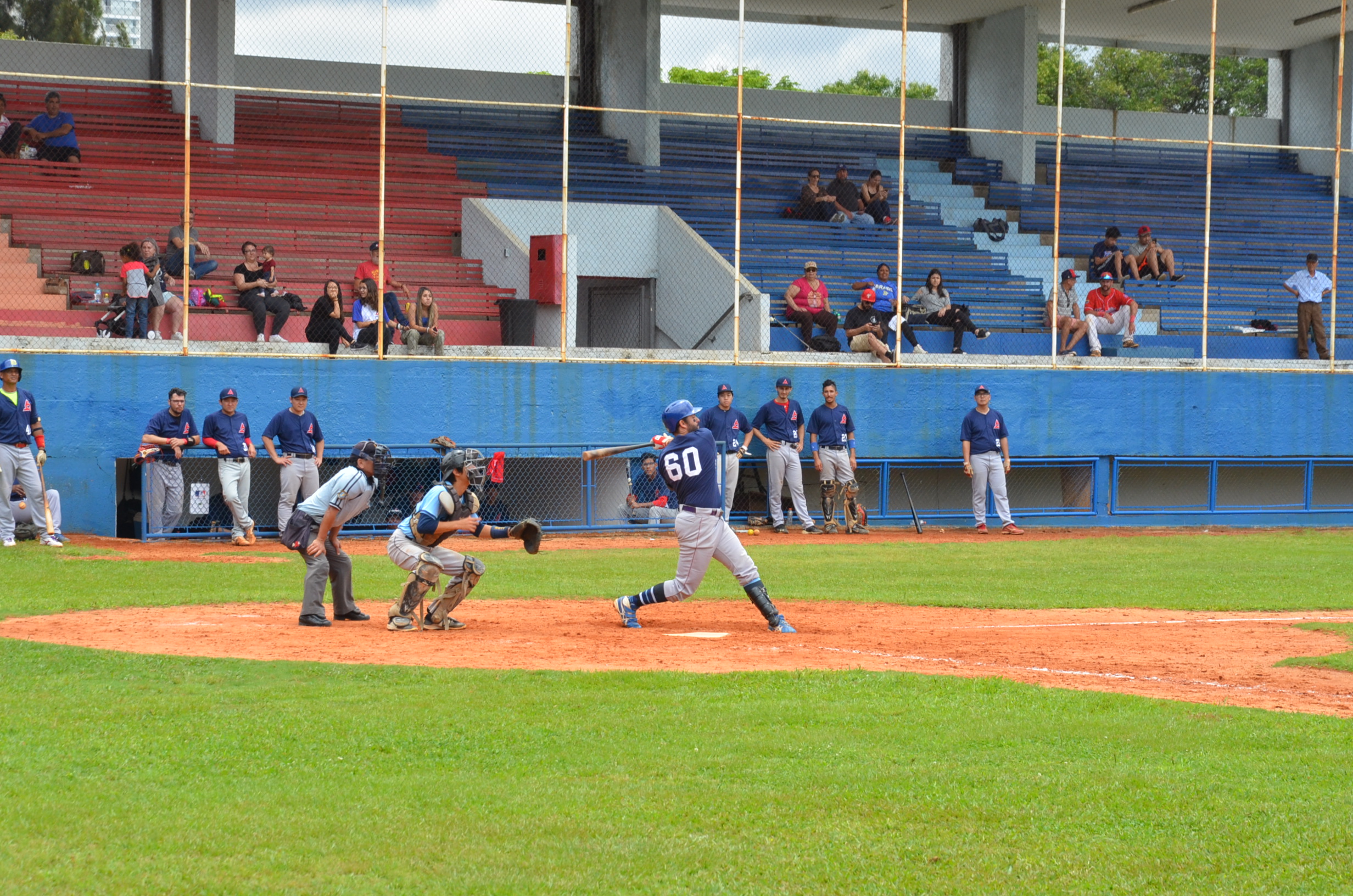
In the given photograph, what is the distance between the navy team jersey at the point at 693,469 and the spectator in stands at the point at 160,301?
10.8m

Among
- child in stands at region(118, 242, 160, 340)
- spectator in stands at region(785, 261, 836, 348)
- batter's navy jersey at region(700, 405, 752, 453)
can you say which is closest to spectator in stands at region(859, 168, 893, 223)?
spectator in stands at region(785, 261, 836, 348)

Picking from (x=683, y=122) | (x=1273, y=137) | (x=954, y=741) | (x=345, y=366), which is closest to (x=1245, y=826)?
(x=954, y=741)

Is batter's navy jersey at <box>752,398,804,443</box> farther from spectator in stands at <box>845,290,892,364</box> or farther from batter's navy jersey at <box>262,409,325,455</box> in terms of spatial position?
batter's navy jersey at <box>262,409,325,455</box>

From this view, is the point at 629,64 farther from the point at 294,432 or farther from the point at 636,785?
Answer: the point at 636,785

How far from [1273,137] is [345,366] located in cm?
2673

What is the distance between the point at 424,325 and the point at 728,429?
4942 mm

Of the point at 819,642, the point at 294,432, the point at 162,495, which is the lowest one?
the point at 819,642

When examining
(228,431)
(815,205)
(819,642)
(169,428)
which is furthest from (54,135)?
(819,642)

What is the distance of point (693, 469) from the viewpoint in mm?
11531

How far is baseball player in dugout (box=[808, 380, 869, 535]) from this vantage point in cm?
2155

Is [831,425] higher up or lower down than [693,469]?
higher up

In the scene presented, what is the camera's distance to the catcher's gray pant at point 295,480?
61.5ft

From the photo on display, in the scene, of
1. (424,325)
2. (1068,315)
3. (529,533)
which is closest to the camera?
(529,533)

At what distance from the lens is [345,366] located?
20.1 metres
